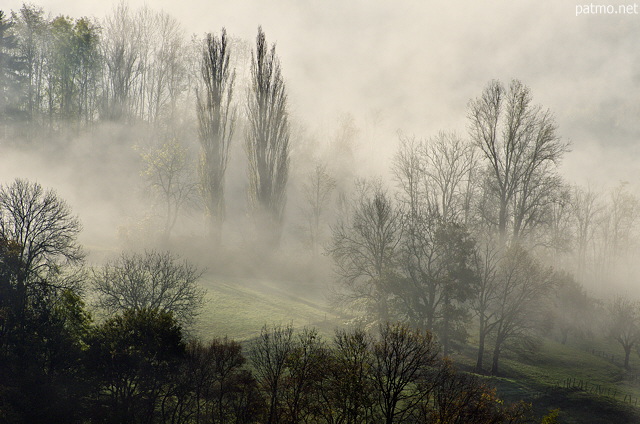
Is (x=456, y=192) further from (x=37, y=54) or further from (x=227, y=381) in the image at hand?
(x=37, y=54)

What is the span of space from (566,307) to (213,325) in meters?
40.1

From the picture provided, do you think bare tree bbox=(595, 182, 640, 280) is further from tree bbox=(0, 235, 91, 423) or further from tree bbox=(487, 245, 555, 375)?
tree bbox=(0, 235, 91, 423)

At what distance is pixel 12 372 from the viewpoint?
65.9 feet

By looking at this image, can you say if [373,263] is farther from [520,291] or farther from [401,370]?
[401,370]

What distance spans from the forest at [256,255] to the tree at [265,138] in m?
0.25

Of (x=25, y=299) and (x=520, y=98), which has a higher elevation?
(x=520, y=98)

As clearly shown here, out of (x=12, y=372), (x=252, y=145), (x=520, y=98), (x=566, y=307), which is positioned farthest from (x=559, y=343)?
(x=12, y=372)

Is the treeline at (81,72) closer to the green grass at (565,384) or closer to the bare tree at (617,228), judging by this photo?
the green grass at (565,384)

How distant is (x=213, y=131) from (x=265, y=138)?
6.12 metres

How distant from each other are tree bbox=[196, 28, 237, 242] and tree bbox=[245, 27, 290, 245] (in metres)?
3.16

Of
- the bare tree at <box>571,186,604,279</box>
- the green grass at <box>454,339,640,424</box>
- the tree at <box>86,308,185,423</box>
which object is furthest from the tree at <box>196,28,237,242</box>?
the bare tree at <box>571,186,604,279</box>

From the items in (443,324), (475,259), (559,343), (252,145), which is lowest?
(559,343)

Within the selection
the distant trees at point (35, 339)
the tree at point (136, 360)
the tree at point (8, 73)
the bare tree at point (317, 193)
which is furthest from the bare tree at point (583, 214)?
the tree at point (8, 73)

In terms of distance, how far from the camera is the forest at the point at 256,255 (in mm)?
20000
